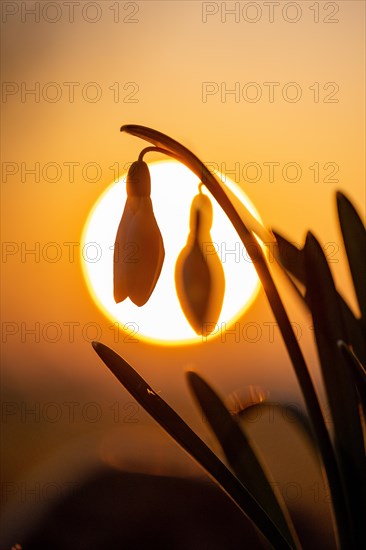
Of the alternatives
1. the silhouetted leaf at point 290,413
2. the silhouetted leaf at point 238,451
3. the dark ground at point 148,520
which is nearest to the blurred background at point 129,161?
the dark ground at point 148,520

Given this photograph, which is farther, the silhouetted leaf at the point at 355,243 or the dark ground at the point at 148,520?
the dark ground at the point at 148,520

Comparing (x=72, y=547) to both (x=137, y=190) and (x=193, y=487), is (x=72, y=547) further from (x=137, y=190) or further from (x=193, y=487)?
(x=137, y=190)

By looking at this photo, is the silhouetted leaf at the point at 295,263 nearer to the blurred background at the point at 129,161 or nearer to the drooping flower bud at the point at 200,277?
the drooping flower bud at the point at 200,277

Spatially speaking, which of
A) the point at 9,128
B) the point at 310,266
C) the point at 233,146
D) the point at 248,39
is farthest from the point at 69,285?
the point at 310,266

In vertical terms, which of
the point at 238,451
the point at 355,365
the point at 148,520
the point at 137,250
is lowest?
the point at 148,520

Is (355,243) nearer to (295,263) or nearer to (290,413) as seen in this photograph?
(295,263)

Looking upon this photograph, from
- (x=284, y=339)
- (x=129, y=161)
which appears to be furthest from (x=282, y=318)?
(x=129, y=161)
